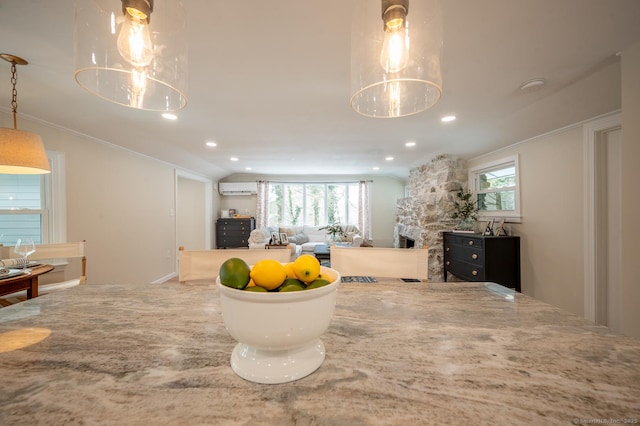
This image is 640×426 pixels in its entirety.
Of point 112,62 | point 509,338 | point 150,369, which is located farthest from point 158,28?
point 509,338

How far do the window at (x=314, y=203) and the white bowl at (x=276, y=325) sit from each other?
6.38 m

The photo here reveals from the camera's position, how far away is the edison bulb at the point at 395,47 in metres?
0.77

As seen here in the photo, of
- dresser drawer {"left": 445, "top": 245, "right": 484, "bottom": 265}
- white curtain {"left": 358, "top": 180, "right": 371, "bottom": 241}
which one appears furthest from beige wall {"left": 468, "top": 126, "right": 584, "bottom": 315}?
white curtain {"left": 358, "top": 180, "right": 371, "bottom": 241}

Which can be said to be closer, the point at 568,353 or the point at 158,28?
the point at 568,353

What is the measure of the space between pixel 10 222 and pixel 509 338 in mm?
3985

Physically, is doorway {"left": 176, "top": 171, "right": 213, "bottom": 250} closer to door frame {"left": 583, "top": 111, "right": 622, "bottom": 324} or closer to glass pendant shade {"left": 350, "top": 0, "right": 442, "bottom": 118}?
glass pendant shade {"left": 350, "top": 0, "right": 442, "bottom": 118}

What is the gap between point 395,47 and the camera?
2.60 ft

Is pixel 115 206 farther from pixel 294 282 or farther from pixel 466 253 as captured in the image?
pixel 466 253

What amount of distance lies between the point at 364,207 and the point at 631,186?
17.3 ft

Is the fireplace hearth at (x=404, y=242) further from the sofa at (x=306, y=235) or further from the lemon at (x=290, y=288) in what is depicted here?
the lemon at (x=290, y=288)

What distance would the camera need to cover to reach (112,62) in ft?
2.43

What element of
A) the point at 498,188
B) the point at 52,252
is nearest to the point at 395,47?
the point at 52,252

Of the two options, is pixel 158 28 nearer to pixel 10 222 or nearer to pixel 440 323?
pixel 440 323

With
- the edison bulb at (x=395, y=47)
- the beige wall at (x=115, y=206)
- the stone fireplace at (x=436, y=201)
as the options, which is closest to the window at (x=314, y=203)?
the stone fireplace at (x=436, y=201)
